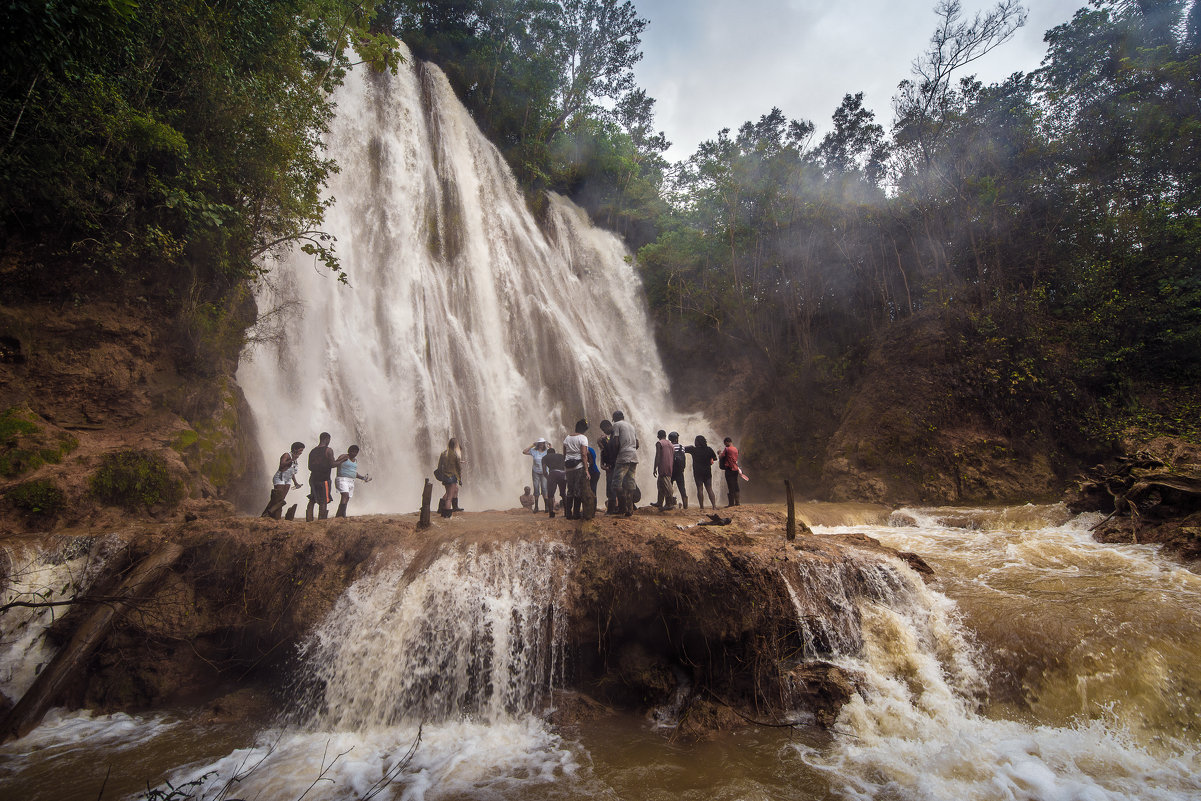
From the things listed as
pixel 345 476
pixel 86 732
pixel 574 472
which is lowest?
pixel 86 732

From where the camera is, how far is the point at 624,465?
8.18 metres

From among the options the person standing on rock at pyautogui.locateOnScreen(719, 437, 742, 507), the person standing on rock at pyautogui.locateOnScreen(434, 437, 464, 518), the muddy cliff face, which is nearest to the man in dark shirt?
the person standing on rock at pyautogui.locateOnScreen(434, 437, 464, 518)

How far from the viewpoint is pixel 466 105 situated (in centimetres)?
2527

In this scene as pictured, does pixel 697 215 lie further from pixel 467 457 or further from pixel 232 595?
pixel 232 595

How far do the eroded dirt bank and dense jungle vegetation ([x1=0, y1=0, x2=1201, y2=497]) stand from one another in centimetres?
595

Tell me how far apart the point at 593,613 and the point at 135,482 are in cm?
785

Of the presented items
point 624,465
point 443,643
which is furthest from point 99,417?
point 624,465

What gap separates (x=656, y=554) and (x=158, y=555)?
260 inches

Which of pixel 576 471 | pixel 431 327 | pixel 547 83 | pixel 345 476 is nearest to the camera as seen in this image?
pixel 576 471

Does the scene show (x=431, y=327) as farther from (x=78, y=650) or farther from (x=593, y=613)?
(x=593, y=613)

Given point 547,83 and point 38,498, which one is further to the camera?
point 547,83

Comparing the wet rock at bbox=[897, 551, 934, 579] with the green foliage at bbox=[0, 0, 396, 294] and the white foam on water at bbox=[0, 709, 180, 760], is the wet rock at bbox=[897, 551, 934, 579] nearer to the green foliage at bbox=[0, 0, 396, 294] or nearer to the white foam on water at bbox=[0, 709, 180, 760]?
the white foam on water at bbox=[0, 709, 180, 760]

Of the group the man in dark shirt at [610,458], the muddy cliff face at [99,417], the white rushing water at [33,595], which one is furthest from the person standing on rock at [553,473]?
the white rushing water at [33,595]

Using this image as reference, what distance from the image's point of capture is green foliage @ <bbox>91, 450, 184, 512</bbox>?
7.94 m
